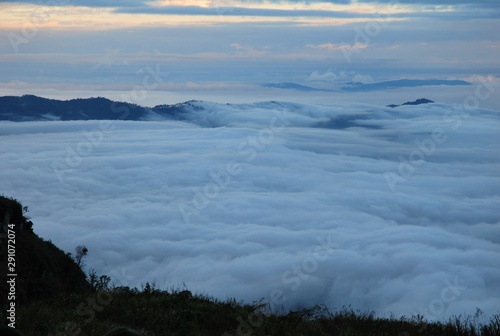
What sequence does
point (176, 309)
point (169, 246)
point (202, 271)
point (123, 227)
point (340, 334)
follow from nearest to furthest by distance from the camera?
point (340, 334) → point (176, 309) → point (202, 271) → point (169, 246) → point (123, 227)

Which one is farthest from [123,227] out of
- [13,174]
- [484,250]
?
[484,250]

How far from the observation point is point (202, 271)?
126 m

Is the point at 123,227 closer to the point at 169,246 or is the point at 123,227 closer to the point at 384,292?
the point at 169,246

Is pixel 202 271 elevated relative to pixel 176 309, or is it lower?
elevated

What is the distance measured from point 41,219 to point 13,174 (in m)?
50.1

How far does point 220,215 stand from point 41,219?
57.4 metres

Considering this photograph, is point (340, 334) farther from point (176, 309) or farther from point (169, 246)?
point (169, 246)

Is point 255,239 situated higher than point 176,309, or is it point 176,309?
point 255,239

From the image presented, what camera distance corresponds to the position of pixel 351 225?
176125 mm

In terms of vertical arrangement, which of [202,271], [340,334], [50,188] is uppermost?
[50,188]

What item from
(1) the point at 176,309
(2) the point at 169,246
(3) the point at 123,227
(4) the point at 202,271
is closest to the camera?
(1) the point at 176,309

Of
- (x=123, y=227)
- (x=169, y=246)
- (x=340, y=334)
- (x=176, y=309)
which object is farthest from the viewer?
(x=123, y=227)

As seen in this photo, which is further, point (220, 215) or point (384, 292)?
point (220, 215)

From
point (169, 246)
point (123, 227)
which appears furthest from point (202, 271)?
point (123, 227)
